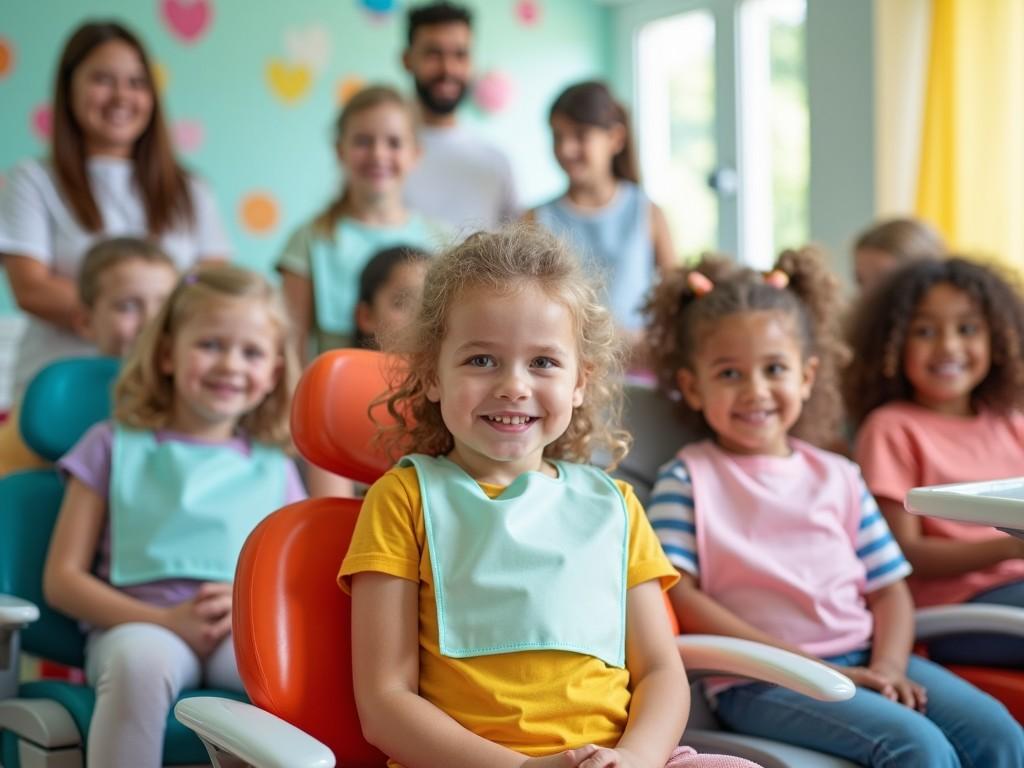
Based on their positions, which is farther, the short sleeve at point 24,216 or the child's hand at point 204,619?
the short sleeve at point 24,216

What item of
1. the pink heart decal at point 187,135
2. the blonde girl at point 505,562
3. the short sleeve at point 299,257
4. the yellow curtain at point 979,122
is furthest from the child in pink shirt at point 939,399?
the pink heart decal at point 187,135

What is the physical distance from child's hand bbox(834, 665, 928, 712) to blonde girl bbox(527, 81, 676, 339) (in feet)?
4.31

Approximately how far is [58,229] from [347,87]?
87.2 inches

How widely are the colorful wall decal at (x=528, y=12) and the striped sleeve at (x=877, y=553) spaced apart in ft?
12.1

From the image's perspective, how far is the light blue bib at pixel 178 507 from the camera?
1.99 m

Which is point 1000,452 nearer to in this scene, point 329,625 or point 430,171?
point 329,625

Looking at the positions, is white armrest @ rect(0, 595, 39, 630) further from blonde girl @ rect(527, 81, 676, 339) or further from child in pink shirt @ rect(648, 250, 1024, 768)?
blonde girl @ rect(527, 81, 676, 339)

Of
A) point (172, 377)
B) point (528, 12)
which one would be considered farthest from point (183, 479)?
point (528, 12)

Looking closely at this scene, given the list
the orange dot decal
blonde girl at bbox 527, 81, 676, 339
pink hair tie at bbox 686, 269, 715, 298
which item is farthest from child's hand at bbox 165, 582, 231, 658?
the orange dot decal

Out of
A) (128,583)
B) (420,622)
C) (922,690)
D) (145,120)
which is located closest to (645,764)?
(420,622)

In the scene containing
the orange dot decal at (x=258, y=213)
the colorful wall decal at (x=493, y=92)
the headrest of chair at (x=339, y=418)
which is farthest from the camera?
the colorful wall decal at (x=493, y=92)

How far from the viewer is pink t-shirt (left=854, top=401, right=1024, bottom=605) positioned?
2.14m

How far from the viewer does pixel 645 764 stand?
1.37m

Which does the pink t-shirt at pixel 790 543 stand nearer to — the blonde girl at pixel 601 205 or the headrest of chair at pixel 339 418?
the headrest of chair at pixel 339 418
